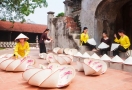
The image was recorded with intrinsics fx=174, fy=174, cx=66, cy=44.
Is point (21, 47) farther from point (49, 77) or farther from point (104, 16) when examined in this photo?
point (104, 16)

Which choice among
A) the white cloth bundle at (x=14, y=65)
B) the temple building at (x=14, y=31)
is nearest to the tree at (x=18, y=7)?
the temple building at (x=14, y=31)

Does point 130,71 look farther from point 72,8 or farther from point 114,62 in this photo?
point 72,8

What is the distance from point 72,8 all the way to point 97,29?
3573mm

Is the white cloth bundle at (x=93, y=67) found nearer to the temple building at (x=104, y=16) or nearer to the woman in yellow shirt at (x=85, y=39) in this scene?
the woman in yellow shirt at (x=85, y=39)

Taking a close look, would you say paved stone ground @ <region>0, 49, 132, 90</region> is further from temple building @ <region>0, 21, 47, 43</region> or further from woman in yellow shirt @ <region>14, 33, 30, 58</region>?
temple building @ <region>0, 21, 47, 43</region>

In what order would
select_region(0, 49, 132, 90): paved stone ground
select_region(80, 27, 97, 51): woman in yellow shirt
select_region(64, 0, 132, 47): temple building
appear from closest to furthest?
select_region(0, 49, 132, 90): paved stone ground, select_region(80, 27, 97, 51): woman in yellow shirt, select_region(64, 0, 132, 47): temple building

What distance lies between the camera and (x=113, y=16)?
9531 mm

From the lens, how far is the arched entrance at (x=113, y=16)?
8.73 meters

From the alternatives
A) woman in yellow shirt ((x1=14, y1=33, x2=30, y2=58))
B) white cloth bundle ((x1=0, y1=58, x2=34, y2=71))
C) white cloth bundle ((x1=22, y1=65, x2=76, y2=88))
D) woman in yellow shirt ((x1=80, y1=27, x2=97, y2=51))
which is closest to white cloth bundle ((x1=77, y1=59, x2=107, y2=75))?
white cloth bundle ((x1=22, y1=65, x2=76, y2=88))

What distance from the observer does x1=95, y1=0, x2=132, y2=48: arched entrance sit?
8.73 meters

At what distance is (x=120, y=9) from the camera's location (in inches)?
388

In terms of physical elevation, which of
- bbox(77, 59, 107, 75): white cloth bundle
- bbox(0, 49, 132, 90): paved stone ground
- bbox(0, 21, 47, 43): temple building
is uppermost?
bbox(0, 21, 47, 43): temple building

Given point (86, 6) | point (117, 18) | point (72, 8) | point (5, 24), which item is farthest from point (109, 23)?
point (5, 24)

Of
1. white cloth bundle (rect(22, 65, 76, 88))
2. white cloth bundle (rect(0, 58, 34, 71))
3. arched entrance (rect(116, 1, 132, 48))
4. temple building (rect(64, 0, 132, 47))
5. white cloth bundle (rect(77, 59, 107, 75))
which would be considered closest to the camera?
white cloth bundle (rect(22, 65, 76, 88))
